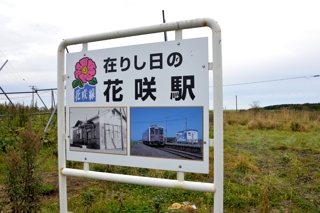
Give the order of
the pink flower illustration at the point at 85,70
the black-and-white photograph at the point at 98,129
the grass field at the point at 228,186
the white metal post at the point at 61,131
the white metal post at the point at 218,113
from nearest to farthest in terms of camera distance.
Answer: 1. the white metal post at the point at 218,113
2. the black-and-white photograph at the point at 98,129
3. the pink flower illustration at the point at 85,70
4. the white metal post at the point at 61,131
5. the grass field at the point at 228,186

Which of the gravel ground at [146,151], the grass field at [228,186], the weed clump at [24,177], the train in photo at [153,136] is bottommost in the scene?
the grass field at [228,186]

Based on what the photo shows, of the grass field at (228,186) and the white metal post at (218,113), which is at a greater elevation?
the white metal post at (218,113)

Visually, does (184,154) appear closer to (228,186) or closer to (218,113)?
(218,113)

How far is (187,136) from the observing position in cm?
197

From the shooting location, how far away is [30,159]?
7.85 ft

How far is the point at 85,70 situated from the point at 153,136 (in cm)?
100

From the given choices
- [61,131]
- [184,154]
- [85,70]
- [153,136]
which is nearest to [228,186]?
[184,154]

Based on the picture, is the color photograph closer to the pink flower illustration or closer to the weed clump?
the pink flower illustration

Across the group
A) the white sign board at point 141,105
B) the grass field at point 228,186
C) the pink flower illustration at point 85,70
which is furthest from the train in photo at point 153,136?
the pink flower illustration at point 85,70

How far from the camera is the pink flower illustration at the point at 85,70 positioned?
7.91 feet

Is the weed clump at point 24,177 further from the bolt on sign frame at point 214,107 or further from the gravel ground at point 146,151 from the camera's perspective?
the gravel ground at point 146,151

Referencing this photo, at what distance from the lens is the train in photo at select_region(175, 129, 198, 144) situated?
1.95 meters

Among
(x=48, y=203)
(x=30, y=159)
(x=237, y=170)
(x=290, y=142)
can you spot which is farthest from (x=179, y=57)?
(x=290, y=142)

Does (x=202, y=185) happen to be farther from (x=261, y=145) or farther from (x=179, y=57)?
(x=261, y=145)
